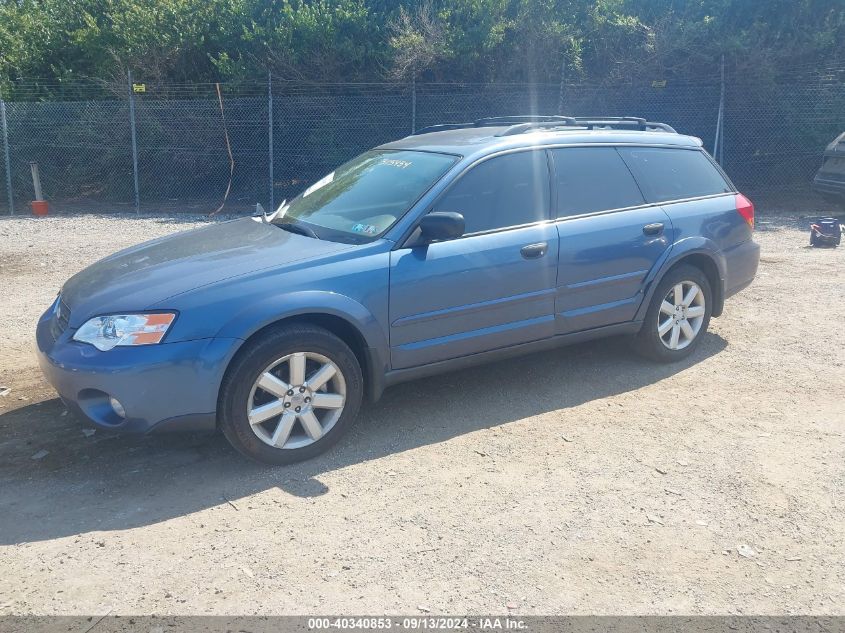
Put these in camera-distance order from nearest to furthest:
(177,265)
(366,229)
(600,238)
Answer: (177,265) < (366,229) < (600,238)

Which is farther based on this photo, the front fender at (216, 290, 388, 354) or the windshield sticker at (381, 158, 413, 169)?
the windshield sticker at (381, 158, 413, 169)

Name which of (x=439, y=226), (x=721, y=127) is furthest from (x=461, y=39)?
(x=439, y=226)

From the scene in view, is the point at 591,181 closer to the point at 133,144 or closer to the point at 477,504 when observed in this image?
the point at 477,504

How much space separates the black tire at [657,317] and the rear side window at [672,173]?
57cm

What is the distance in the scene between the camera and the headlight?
404cm

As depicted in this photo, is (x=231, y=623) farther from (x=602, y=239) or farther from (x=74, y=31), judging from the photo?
(x=74, y=31)

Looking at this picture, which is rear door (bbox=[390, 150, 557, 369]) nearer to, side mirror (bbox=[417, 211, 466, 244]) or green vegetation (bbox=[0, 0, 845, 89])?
side mirror (bbox=[417, 211, 466, 244])

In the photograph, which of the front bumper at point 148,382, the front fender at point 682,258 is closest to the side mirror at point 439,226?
the front bumper at point 148,382

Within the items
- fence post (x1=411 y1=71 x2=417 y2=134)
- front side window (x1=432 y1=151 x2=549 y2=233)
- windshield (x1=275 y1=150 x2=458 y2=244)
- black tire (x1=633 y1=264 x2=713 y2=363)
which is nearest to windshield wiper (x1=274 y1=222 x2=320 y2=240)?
windshield (x1=275 y1=150 x2=458 y2=244)

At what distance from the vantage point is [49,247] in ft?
35.8

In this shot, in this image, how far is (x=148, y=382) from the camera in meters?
3.97

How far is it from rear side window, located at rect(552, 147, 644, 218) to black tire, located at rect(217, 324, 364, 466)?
73.6 inches

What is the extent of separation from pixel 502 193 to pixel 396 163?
78 cm

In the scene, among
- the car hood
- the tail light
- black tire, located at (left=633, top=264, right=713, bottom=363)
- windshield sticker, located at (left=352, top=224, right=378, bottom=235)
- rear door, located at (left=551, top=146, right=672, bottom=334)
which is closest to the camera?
the car hood
